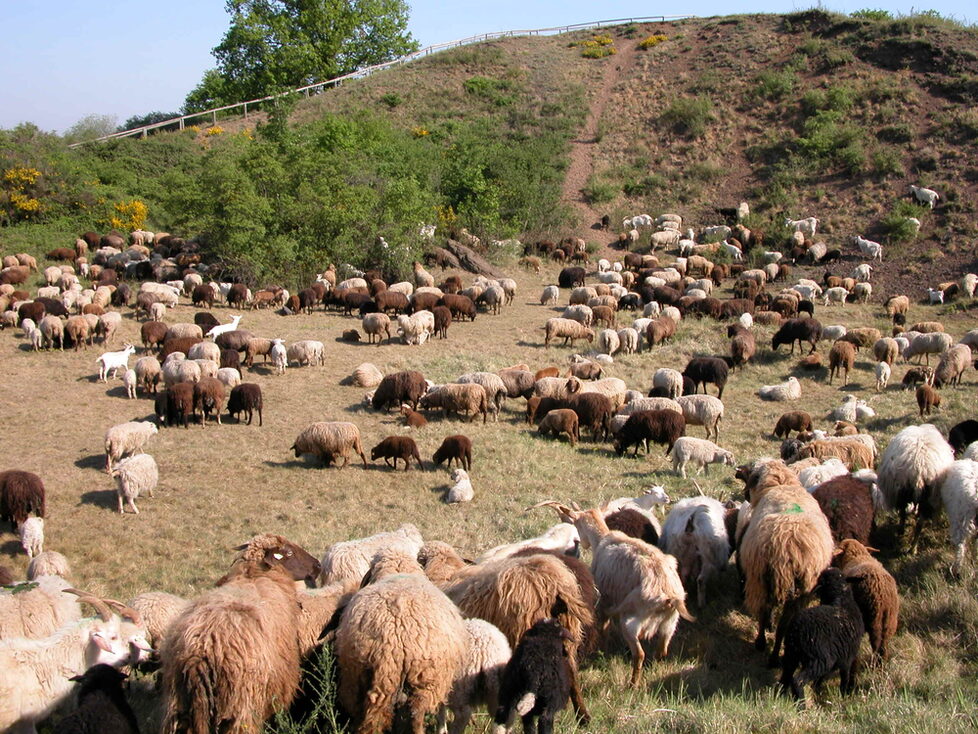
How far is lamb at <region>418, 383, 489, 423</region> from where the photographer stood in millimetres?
15727

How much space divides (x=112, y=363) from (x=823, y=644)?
1593 cm

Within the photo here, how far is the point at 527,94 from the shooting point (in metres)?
52.4

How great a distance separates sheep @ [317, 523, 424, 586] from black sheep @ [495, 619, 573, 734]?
94.3 inches

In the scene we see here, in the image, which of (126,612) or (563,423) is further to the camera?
(563,423)

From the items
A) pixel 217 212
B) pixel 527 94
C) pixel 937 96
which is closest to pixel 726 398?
pixel 217 212

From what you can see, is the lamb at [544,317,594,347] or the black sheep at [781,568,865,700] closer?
the black sheep at [781,568,865,700]

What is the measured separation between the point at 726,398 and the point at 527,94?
39852 mm

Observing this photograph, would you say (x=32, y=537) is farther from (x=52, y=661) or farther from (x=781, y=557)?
(x=781, y=557)

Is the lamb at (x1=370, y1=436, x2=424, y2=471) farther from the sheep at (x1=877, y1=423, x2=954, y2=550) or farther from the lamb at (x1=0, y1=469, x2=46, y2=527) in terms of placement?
the sheep at (x1=877, y1=423, x2=954, y2=550)

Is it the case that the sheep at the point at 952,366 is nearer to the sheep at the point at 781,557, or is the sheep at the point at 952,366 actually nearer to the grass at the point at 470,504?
the grass at the point at 470,504

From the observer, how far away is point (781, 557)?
6.39 metres

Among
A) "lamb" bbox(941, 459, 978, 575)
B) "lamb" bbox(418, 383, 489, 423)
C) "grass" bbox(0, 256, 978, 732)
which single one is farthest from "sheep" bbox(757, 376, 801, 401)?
"lamb" bbox(941, 459, 978, 575)

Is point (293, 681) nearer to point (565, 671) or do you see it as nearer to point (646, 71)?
point (565, 671)

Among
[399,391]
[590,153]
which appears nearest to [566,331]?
[399,391]
